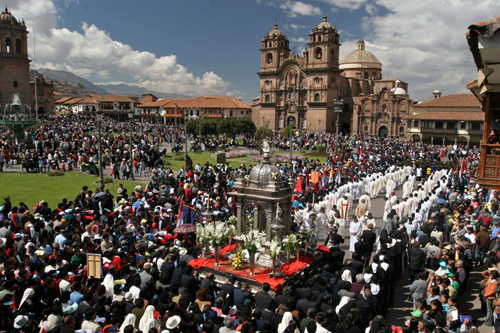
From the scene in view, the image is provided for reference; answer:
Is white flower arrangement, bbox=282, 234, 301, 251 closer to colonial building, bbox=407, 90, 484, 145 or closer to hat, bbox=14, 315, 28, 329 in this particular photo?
hat, bbox=14, 315, 28, 329

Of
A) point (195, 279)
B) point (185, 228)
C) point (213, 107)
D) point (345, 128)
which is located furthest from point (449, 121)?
point (195, 279)

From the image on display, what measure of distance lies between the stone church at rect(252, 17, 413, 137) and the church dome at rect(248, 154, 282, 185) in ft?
162

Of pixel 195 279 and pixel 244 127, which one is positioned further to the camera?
pixel 244 127

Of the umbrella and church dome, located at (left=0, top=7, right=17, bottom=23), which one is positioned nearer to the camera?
the umbrella

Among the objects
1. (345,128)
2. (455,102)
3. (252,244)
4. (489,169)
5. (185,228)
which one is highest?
(455,102)

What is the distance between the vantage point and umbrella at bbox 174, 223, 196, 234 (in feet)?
35.3

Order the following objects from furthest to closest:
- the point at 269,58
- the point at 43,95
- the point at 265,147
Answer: the point at 43,95 → the point at 269,58 → the point at 265,147

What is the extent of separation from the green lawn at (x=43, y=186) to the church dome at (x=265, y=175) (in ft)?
36.3

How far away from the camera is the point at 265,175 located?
9.62m

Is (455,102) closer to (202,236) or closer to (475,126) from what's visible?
(475,126)

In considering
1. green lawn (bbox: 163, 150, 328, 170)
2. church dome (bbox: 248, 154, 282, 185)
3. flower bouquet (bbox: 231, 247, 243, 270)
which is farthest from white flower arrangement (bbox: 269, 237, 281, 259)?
green lawn (bbox: 163, 150, 328, 170)

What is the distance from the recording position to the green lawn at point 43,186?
57.4 ft

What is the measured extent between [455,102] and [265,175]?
52956mm

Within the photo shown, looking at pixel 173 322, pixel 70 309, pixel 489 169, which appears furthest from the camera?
pixel 489 169
